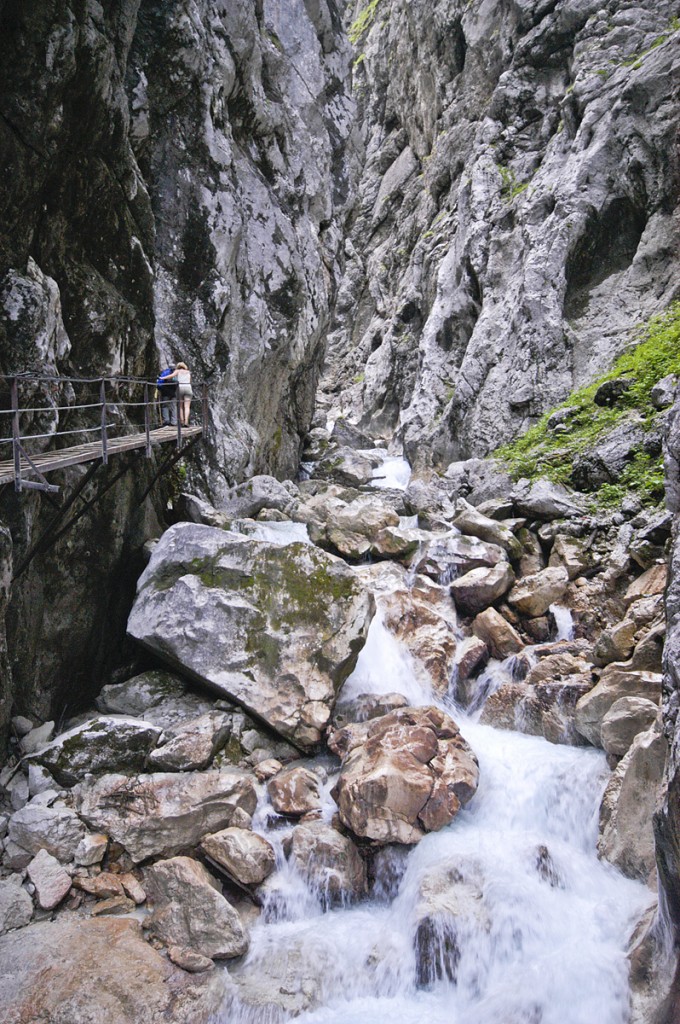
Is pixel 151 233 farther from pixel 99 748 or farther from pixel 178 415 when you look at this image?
pixel 99 748

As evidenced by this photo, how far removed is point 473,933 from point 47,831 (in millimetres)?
4976

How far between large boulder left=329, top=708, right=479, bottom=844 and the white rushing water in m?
0.31

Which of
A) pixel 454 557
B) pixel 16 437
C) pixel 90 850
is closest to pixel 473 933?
pixel 90 850

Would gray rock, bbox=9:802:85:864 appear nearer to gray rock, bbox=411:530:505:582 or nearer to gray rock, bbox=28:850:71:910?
gray rock, bbox=28:850:71:910

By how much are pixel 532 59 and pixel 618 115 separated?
9100 mm

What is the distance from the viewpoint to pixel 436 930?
250 inches

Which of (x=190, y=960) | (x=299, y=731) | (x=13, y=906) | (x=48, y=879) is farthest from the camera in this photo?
(x=299, y=731)

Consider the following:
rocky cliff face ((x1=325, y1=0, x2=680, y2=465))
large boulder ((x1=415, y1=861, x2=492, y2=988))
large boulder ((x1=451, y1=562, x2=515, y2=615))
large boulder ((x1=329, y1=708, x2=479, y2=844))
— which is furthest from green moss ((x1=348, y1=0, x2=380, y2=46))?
Result: large boulder ((x1=415, y1=861, x2=492, y2=988))

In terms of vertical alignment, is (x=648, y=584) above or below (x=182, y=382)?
below

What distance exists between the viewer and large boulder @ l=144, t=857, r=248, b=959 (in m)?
6.17

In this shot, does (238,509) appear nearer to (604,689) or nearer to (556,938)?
(604,689)

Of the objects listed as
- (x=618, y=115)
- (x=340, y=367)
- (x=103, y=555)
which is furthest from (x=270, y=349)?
(x=340, y=367)

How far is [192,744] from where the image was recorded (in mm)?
8297

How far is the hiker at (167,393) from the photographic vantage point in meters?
12.7
